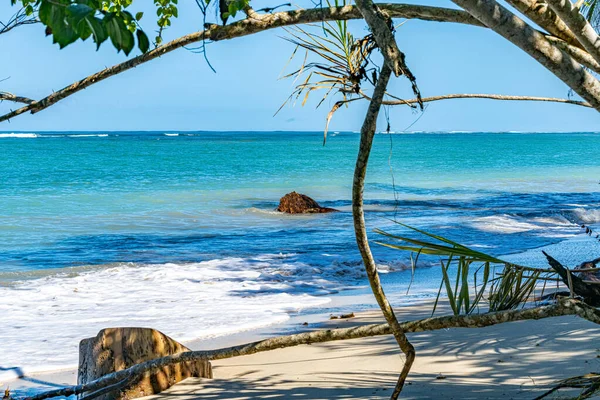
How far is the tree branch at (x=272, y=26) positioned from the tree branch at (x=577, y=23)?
0.35 meters

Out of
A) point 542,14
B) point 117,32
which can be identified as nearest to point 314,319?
point 542,14

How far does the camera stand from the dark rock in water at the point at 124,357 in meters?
4.29

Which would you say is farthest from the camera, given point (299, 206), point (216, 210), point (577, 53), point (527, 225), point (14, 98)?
point (216, 210)

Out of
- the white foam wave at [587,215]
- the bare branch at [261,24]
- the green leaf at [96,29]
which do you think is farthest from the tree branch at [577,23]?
the white foam wave at [587,215]

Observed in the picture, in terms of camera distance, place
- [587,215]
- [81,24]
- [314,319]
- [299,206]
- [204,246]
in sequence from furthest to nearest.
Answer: [587,215], [299,206], [204,246], [314,319], [81,24]

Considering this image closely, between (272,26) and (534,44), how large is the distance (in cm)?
100

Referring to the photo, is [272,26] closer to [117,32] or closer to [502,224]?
[117,32]

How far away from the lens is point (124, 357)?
14.2 feet

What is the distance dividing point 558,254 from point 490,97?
8.10 m

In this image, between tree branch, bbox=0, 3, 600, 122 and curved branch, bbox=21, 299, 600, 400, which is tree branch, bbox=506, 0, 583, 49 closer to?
tree branch, bbox=0, 3, 600, 122

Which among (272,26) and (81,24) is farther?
(272,26)

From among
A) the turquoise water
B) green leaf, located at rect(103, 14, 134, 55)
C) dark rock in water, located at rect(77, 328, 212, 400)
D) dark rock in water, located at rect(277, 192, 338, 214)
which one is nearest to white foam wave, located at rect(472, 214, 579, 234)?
the turquoise water

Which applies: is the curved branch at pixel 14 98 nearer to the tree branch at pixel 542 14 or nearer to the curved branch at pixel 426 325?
the curved branch at pixel 426 325

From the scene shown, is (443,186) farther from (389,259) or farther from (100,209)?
(389,259)
